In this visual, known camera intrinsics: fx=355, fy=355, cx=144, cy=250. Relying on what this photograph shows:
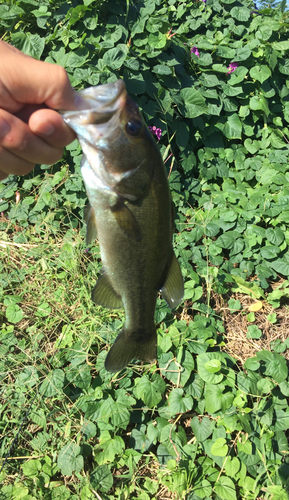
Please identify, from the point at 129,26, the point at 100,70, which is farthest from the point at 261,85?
the point at 100,70

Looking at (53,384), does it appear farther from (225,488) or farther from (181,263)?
(181,263)

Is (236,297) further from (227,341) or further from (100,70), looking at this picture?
(100,70)

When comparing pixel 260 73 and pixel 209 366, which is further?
pixel 260 73

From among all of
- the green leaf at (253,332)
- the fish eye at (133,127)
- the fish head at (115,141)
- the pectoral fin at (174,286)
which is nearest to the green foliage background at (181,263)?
the green leaf at (253,332)

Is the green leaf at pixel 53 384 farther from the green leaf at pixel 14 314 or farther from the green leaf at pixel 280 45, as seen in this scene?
the green leaf at pixel 280 45

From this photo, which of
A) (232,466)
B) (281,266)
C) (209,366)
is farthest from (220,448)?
(281,266)

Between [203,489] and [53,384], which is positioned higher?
[53,384]

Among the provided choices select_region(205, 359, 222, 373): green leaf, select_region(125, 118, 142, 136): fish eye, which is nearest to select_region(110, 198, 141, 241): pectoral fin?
select_region(125, 118, 142, 136): fish eye
